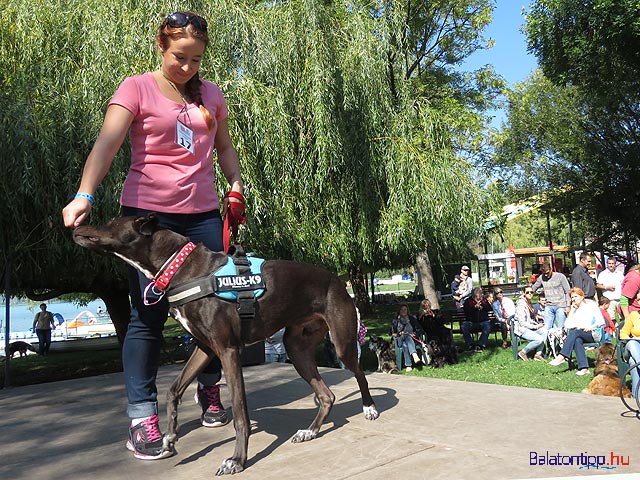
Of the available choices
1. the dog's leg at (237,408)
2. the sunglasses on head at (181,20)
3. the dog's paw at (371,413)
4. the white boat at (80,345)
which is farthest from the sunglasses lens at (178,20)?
the white boat at (80,345)

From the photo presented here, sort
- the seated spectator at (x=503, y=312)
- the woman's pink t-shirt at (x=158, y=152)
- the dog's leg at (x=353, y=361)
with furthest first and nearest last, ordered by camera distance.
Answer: the seated spectator at (x=503, y=312) < the dog's leg at (x=353, y=361) < the woman's pink t-shirt at (x=158, y=152)

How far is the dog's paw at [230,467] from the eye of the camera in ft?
10.9

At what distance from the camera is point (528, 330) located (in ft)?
41.0

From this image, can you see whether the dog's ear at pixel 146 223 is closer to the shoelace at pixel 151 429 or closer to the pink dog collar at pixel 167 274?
A: the pink dog collar at pixel 167 274

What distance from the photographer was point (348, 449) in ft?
12.1

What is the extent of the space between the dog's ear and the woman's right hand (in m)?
0.29

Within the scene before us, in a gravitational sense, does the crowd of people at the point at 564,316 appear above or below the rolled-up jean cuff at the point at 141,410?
below

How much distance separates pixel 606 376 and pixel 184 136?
5.99m

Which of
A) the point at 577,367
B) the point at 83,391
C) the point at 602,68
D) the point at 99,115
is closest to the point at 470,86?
the point at 602,68

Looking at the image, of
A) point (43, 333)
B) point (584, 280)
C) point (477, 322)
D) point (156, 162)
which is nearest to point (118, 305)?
point (477, 322)

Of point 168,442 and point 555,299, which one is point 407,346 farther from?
point 168,442

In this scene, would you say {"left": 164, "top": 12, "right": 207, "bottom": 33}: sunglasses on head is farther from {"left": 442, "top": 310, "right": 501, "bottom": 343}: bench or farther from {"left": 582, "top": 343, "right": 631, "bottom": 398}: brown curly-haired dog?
{"left": 442, "top": 310, "right": 501, "bottom": 343}: bench

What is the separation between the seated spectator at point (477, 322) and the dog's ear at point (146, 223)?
37.3ft

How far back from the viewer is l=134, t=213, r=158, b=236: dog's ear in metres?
3.60
